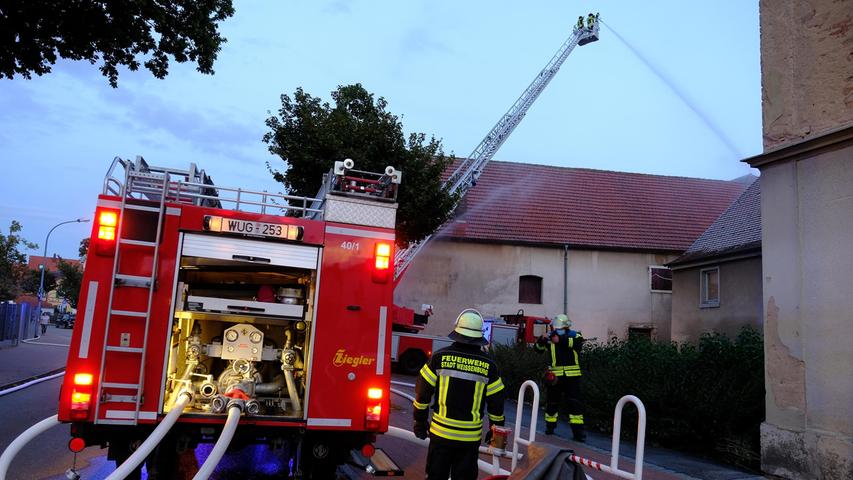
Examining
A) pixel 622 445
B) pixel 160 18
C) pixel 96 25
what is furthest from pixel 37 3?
pixel 622 445

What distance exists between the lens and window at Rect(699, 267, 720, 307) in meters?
19.6

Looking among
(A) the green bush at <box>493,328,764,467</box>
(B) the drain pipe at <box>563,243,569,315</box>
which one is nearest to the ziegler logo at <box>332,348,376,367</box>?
(A) the green bush at <box>493,328,764,467</box>

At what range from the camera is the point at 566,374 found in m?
9.73

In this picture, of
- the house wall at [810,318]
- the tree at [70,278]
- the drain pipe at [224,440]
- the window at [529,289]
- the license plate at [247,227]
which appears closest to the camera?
the drain pipe at [224,440]

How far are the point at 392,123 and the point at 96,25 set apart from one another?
10225mm

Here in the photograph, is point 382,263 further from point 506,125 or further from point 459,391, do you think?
point 506,125

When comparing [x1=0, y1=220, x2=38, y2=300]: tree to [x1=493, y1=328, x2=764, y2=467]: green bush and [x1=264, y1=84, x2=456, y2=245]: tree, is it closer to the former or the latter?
[x1=264, y1=84, x2=456, y2=245]: tree

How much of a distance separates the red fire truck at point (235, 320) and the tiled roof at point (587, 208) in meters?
20.8

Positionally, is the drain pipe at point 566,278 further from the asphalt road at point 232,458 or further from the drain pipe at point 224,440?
the drain pipe at point 224,440

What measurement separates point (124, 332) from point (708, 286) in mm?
18262

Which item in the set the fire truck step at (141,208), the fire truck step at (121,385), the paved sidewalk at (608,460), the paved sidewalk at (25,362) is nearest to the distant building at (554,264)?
the paved sidewalk at (25,362)

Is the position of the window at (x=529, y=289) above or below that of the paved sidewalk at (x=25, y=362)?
above

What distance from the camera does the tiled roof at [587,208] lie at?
27562 millimetres

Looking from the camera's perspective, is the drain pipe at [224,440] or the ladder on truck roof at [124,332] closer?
the drain pipe at [224,440]
